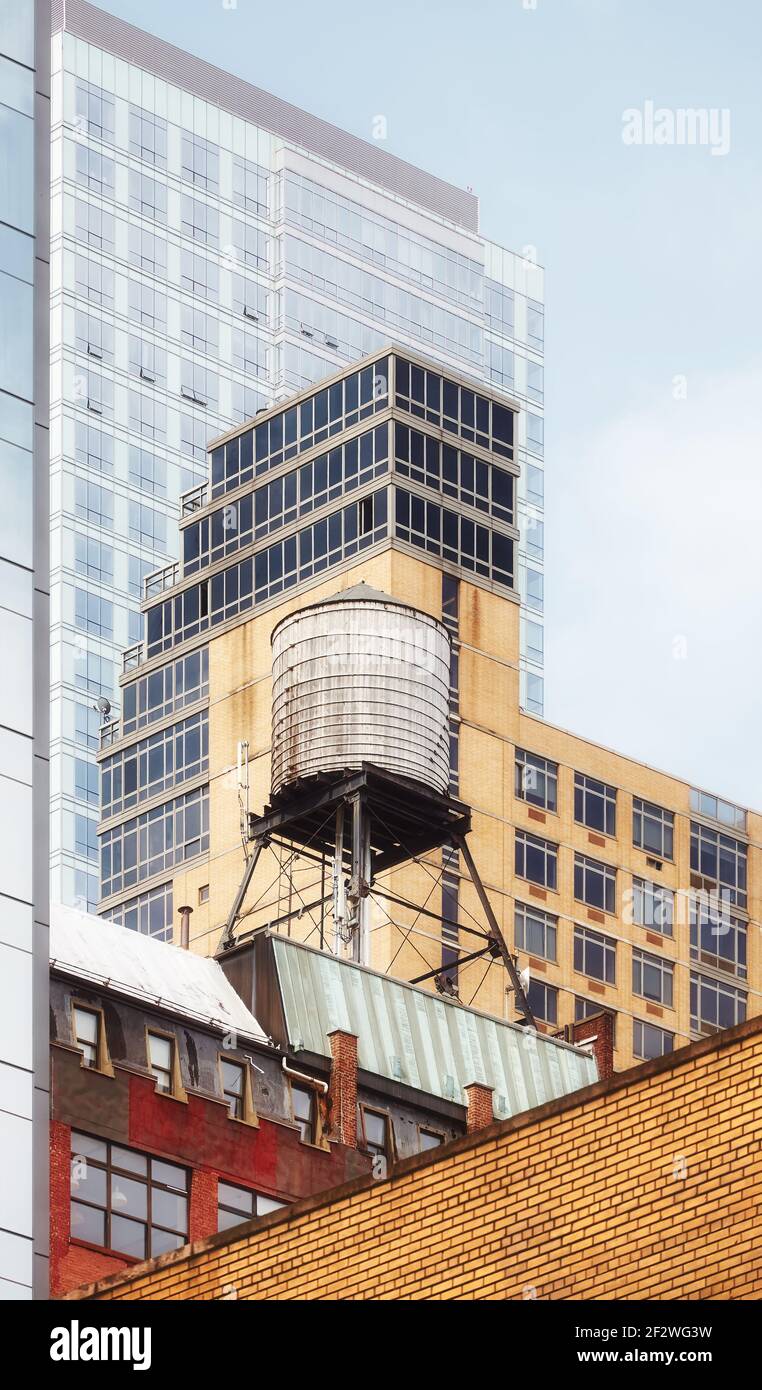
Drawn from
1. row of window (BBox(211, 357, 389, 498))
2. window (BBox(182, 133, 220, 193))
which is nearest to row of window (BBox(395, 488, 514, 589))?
row of window (BBox(211, 357, 389, 498))

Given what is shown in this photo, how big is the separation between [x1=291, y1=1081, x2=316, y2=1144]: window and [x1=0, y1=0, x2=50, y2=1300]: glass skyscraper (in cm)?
2499

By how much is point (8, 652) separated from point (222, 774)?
3137 inches

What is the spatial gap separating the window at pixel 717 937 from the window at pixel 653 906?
1.59m

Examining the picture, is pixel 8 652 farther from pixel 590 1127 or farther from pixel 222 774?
pixel 222 774

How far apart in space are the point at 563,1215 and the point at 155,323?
159 metres

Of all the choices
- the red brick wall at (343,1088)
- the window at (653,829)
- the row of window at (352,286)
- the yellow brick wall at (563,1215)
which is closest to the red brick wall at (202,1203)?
the red brick wall at (343,1088)

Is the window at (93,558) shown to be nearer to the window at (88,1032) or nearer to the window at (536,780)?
the window at (536,780)

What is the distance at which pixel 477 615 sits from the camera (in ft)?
381

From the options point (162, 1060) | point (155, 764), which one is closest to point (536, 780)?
point (155, 764)

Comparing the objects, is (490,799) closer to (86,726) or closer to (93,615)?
(86,726)

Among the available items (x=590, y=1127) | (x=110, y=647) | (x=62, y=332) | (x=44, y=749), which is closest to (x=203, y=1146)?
(x=44, y=749)

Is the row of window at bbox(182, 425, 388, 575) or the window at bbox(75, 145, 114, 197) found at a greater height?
the window at bbox(75, 145, 114, 197)

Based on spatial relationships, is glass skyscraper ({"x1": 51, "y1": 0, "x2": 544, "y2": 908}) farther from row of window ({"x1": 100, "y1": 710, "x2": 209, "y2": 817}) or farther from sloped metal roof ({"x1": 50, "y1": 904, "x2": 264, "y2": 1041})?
sloped metal roof ({"x1": 50, "y1": 904, "x2": 264, "y2": 1041})

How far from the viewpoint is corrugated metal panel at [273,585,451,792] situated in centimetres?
7956
